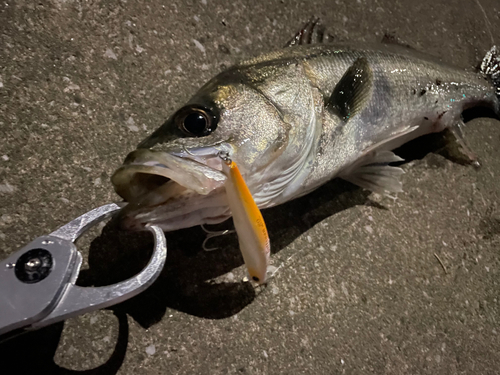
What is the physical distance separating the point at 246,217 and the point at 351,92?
31.3 inches

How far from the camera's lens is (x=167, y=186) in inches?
42.9

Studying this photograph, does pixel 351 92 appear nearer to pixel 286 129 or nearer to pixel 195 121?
pixel 286 129

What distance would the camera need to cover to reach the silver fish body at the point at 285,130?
3.59ft

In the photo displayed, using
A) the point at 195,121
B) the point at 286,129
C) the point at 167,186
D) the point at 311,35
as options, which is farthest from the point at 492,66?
the point at 167,186

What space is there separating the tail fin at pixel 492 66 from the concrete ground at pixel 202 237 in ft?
2.75

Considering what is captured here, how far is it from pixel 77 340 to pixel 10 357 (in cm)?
19

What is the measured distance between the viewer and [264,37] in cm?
203

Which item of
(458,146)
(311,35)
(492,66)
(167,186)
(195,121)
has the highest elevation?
(311,35)

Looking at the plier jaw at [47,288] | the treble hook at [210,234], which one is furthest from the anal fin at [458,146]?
the plier jaw at [47,288]

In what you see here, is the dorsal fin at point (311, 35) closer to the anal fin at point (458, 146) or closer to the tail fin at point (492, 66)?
the anal fin at point (458, 146)

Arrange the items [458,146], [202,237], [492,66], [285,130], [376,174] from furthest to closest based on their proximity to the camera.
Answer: [492,66], [458,146], [376,174], [202,237], [285,130]

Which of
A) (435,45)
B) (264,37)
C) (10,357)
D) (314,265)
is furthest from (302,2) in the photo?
(10,357)

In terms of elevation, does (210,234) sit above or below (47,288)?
below

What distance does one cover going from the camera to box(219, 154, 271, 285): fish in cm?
107
